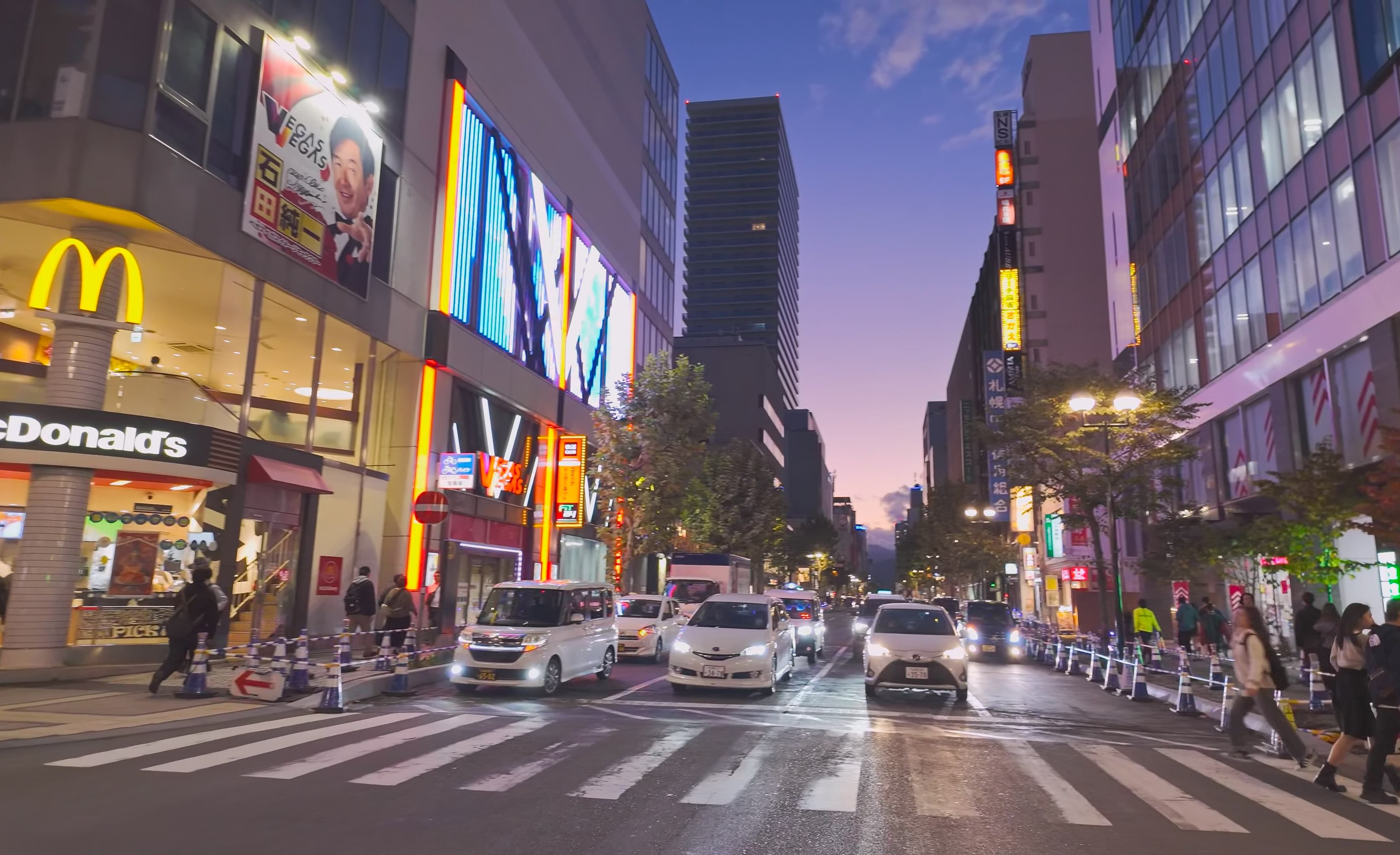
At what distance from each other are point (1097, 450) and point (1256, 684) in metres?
18.1

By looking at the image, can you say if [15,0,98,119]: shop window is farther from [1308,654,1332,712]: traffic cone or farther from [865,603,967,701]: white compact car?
[1308,654,1332,712]: traffic cone

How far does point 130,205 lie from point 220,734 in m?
10.4

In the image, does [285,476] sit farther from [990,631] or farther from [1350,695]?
[990,631]

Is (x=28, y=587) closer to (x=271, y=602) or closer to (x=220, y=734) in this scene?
(x=271, y=602)

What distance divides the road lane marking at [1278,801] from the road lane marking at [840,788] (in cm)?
359

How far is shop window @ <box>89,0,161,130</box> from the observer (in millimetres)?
16281

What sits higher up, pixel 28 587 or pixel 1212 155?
pixel 1212 155

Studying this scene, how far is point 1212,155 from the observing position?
102 feet

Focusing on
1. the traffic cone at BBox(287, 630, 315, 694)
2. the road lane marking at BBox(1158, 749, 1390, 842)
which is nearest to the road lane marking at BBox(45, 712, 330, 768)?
the traffic cone at BBox(287, 630, 315, 694)

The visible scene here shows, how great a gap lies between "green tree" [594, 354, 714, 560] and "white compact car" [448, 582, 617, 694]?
16.9 meters

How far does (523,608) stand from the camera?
16.5 metres

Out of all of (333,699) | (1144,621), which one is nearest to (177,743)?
(333,699)

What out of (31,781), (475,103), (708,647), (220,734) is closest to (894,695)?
(708,647)

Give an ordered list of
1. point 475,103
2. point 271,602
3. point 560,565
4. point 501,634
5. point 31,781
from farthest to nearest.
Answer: point 560,565
point 475,103
point 271,602
point 501,634
point 31,781
